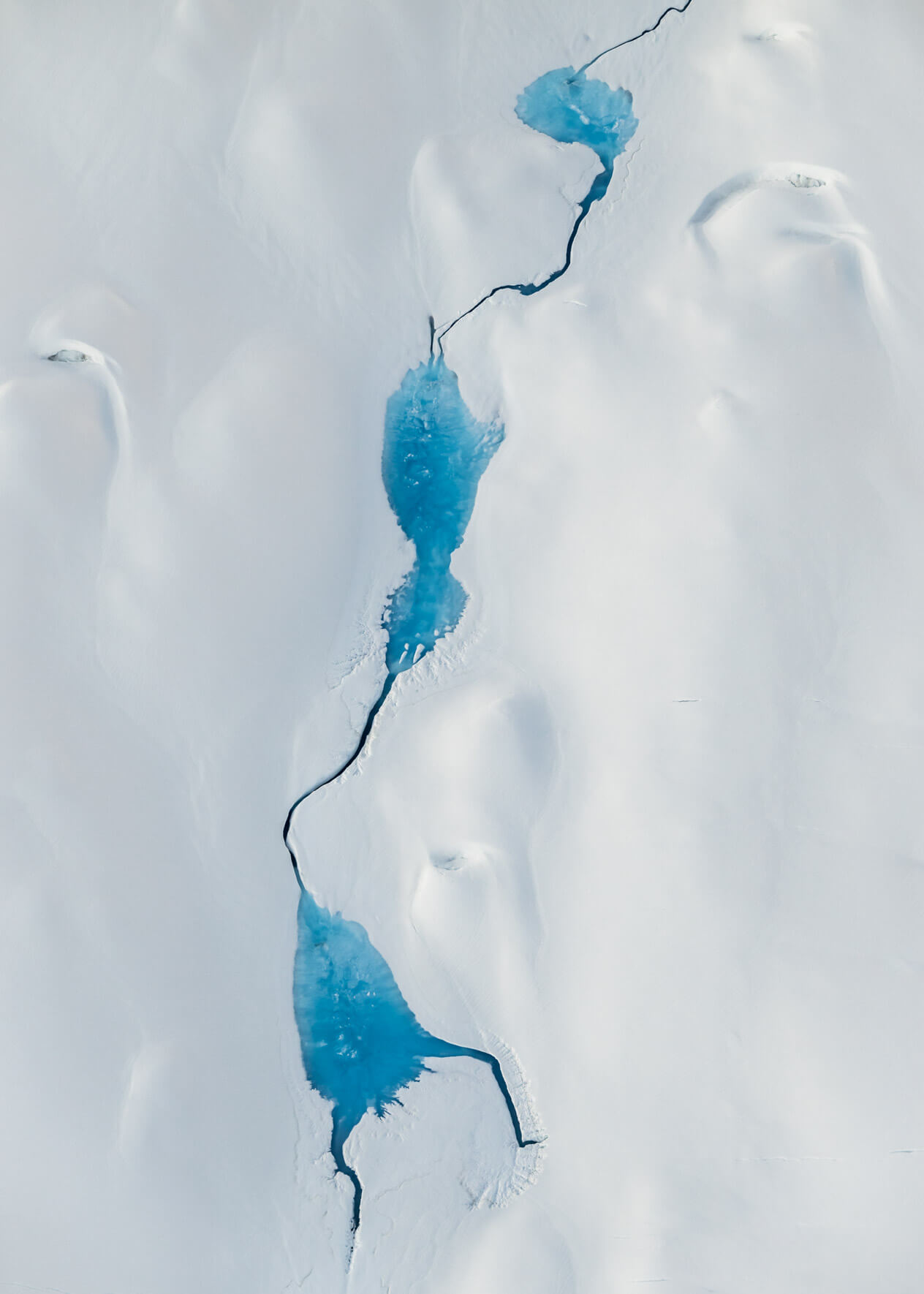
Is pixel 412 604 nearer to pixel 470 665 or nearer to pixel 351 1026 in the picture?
pixel 470 665

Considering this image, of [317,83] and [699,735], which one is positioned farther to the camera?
[317,83]

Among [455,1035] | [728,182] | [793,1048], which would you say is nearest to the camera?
[793,1048]

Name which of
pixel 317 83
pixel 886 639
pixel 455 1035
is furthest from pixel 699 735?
pixel 317 83

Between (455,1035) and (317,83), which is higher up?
(317,83)

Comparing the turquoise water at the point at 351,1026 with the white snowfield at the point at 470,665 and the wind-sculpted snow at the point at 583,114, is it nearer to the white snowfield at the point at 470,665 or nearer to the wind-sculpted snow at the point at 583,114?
the white snowfield at the point at 470,665

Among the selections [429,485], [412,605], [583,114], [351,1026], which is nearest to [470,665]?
[412,605]

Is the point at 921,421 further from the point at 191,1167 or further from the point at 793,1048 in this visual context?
the point at 191,1167

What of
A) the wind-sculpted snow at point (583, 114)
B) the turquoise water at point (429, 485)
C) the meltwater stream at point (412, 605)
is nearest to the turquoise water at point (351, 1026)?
the meltwater stream at point (412, 605)

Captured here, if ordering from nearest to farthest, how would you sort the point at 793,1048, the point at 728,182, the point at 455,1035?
the point at 793,1048
the point at 455,1035
the point at 728,182
